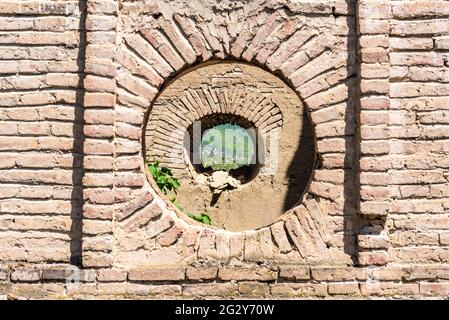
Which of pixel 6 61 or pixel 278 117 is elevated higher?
pixel 278 117

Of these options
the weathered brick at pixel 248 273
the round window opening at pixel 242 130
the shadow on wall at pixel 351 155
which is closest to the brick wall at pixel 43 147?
the weathered brick at pixel 248 273

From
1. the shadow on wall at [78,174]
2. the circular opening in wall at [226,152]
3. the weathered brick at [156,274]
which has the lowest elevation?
the weathered brick at [156,274]

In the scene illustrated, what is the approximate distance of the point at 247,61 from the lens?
10.6ft

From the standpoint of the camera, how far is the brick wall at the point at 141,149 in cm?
311

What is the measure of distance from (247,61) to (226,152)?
19.3ft

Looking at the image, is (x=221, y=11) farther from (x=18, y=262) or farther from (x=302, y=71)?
(x=18, y=262)

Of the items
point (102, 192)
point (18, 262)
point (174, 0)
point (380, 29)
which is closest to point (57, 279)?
point (18, 262)

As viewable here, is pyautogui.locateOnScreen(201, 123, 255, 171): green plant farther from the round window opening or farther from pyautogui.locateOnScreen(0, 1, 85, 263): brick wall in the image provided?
pyautogui.locateOnScreen(0, 1, 85, 263): brick wall

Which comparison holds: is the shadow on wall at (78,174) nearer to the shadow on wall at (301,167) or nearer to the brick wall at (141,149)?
the brick wall at (141,149)

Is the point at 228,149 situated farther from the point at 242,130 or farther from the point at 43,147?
the point at 43,147

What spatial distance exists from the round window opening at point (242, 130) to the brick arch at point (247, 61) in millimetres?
4695

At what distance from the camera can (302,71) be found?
320 cm

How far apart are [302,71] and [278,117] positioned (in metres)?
4.91

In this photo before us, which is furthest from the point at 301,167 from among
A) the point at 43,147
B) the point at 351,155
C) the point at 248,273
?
the point at 43,147
